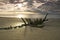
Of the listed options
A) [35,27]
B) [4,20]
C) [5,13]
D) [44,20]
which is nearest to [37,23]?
[35,27]

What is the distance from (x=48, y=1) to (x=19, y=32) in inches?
34.8

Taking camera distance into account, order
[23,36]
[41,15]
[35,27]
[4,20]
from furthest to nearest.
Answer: [41,15] → [4,20] → [35,27] → [23,36]

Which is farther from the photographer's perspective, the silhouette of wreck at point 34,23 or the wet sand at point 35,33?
the silhouette of wreck at point 34,23

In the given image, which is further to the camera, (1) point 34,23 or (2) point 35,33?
(1) point 34,23

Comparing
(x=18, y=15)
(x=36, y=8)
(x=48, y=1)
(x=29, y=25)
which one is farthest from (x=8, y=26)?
(x=48, y=1)

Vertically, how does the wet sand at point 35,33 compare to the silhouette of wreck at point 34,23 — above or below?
below

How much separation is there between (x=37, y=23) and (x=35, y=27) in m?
0.06

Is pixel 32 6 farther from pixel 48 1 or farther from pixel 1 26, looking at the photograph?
pixel 1 26

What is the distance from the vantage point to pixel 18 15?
2.38 meters

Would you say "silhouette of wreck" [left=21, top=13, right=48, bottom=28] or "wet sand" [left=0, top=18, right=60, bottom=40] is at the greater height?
"silhouette of wreck" [left=21, top=13, right=48, bottom=28]

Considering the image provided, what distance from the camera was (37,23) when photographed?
6.62ft

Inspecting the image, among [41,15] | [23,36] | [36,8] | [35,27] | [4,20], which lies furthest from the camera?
[36,8]

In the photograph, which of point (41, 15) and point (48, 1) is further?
point (48, 1)

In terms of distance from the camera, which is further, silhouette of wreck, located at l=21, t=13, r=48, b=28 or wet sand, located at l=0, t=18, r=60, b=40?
silhouette of wreck, located at l=21, t=13, r=48, b=28
